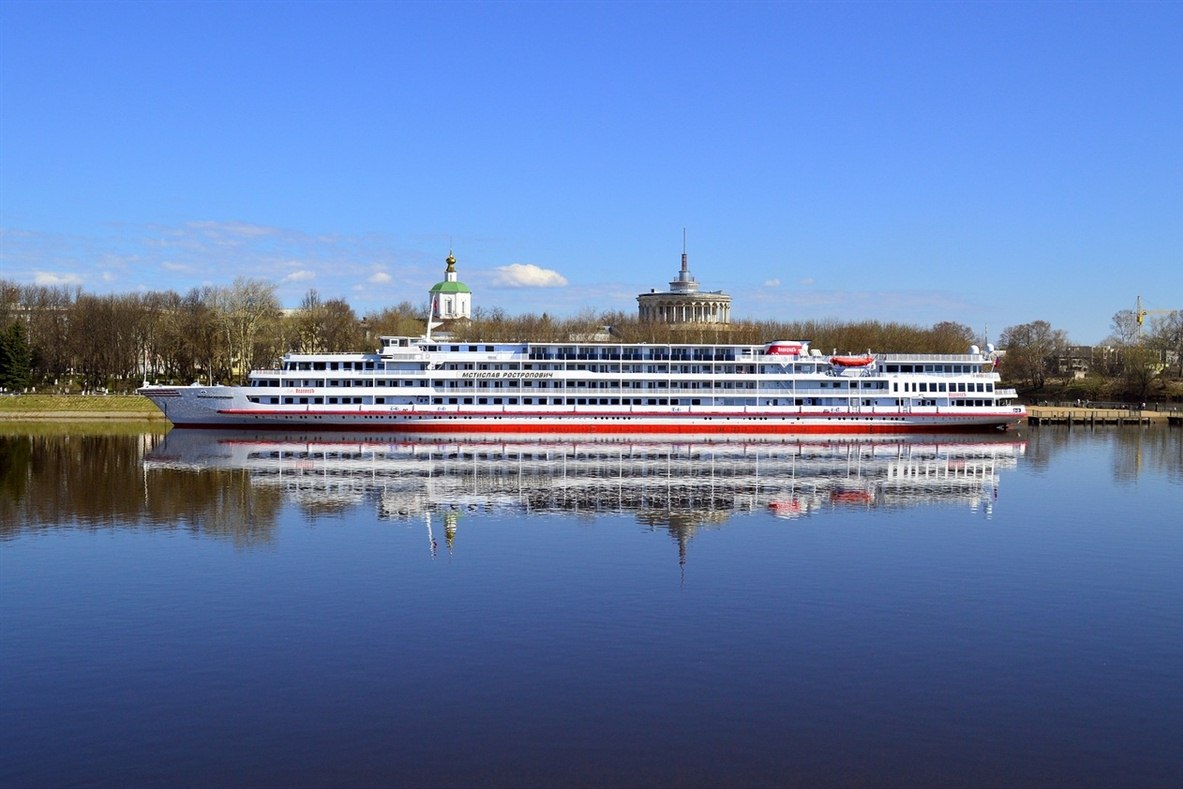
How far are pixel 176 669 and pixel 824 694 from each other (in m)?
11.5

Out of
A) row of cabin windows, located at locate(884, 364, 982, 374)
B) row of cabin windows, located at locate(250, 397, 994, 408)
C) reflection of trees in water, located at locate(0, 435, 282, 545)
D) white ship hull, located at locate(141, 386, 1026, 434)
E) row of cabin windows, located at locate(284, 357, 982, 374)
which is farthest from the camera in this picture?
row of cabin windows, located at locate(884, 364, 982, 374)

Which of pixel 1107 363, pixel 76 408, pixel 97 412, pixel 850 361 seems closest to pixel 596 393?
pixel 850 361

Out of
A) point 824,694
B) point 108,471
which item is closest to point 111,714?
point 824,694


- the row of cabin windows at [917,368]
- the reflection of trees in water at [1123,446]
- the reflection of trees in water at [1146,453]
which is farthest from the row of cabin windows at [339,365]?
the reflection of trees in water at [1146,453]

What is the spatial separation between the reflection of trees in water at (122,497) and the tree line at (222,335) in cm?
4475

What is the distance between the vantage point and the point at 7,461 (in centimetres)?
5456

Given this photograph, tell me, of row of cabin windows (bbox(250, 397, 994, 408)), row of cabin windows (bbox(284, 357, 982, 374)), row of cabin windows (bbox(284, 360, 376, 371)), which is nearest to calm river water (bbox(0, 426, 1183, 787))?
row of cabin windows (bbox(250, 397, 994, 408))

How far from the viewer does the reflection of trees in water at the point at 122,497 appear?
117 ft

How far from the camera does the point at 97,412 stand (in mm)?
88625

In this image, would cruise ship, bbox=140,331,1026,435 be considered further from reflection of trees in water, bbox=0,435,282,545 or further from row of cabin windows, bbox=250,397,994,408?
reflection of trees in water, bbox=0,435,282,545

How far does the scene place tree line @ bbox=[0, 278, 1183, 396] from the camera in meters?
102

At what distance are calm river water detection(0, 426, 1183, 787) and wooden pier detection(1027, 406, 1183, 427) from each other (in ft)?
171

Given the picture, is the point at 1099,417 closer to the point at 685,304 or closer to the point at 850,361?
the point at 850,361

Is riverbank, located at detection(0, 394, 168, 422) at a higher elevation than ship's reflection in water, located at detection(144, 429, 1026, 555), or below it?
higher
